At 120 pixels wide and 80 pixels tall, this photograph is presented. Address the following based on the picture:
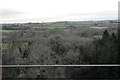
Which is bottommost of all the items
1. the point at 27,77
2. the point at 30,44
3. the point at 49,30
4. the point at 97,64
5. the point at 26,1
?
the point at 27,77

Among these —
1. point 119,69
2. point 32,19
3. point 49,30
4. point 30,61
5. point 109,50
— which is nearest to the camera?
point 119,69

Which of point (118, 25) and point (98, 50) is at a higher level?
point (118, 25)

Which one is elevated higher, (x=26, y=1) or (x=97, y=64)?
(x=26, y=1)

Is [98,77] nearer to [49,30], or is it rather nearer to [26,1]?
[49,30]

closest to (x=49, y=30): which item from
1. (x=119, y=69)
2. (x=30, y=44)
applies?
(x=30, y=44)

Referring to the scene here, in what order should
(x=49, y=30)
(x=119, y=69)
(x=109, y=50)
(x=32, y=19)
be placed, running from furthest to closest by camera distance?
(x=32, y=19), (x=49, y=30), (x=109, y=50), (x=119, y=69)

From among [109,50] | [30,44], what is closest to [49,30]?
[30,44]

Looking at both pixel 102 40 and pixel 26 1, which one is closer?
pixel 102 40

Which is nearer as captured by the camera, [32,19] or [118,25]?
[118,25]

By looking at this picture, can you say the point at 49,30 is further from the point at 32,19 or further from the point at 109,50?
the point at 109,50
